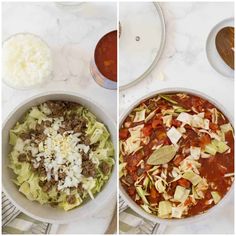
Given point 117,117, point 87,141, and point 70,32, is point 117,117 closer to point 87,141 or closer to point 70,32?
point 87,141

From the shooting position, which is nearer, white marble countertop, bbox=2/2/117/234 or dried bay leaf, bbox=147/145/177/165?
dried bay leaf, bbox=147/145/177/165

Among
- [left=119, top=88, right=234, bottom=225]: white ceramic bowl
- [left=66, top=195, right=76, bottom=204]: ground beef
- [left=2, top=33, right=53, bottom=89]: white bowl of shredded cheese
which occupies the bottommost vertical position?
[left=66, top=195, right=76, bottom=204]: ground beef

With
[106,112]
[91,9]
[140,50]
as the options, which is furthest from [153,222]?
[91,9]

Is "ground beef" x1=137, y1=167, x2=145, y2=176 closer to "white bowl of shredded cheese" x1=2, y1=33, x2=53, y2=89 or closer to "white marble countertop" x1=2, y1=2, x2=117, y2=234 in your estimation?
"white marble countertop" x1=2, y1=2, x2=117, y2=234

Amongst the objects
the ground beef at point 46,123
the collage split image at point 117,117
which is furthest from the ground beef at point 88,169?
the ground beef at point 46,123

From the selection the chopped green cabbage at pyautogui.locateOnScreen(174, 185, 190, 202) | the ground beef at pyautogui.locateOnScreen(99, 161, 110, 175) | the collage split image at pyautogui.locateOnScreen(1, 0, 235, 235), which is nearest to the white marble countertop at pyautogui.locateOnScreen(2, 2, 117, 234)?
the collage split image at pyautogui.locateOnScreen(1, 0, 235, 235)

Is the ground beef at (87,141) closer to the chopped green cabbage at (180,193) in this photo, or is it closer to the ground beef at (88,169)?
the ground beef at (88,169)
